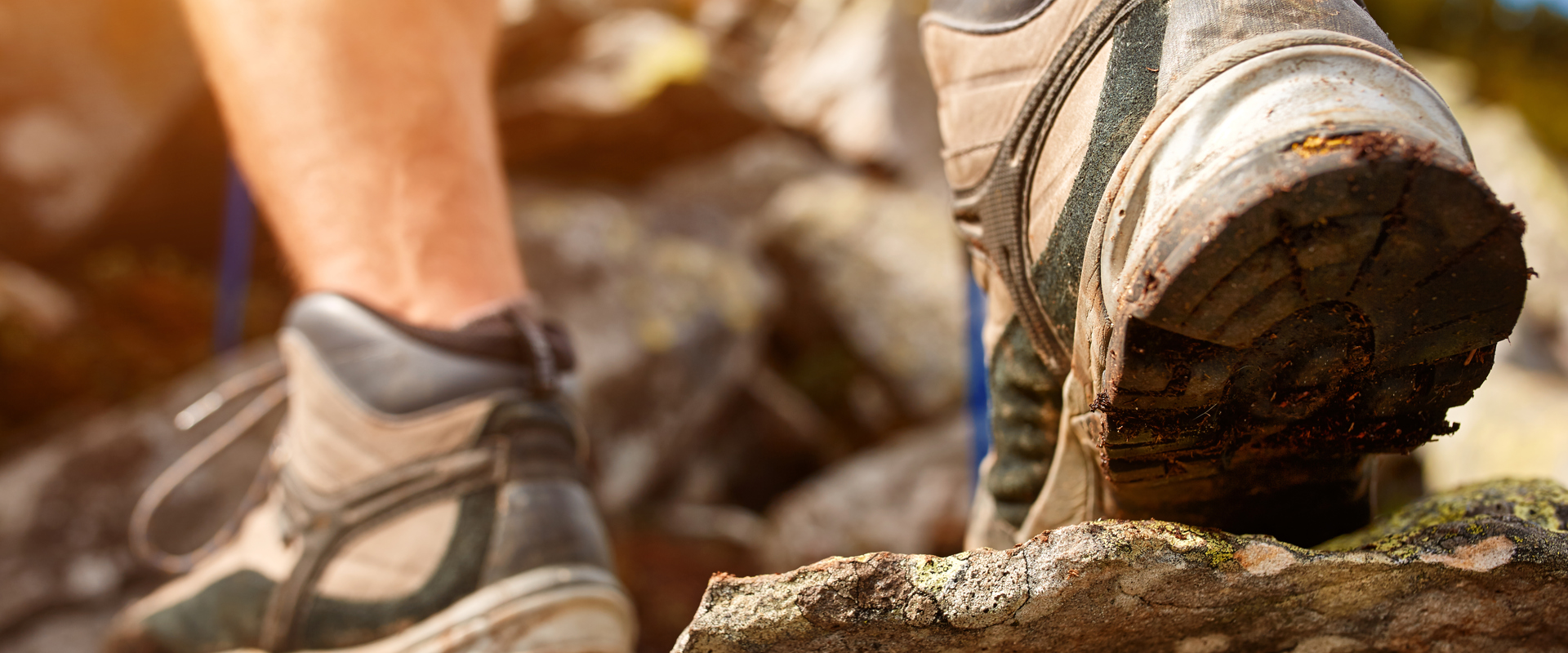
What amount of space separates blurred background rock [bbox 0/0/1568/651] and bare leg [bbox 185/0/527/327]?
0.77 metres

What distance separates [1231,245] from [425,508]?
1381mm

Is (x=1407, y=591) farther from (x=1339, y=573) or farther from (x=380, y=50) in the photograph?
(x=380, y=50)

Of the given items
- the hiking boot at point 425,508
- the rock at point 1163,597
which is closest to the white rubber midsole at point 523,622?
the hiking boot at point 425,508

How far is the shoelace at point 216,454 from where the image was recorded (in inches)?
76.4

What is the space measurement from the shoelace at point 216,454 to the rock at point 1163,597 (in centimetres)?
140

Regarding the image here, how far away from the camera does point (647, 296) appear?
5.46 m

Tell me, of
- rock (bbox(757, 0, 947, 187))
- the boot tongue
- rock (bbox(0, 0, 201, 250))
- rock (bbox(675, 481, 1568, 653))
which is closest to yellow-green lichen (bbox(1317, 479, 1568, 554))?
rock (bbox(675, 481, 1568, 653))

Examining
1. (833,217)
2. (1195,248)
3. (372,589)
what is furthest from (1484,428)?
(372,589)

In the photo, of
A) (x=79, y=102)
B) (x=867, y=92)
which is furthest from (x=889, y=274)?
(x=79, y=102)

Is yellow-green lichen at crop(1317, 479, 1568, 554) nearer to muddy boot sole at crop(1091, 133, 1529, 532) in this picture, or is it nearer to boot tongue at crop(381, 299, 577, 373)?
muddy boot sole at crop(1091, 133, 1529, 532)

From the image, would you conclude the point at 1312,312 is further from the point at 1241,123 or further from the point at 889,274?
the point at 889,274

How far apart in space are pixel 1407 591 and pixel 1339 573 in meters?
0.09

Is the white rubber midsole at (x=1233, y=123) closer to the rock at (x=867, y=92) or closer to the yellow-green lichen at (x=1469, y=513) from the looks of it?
the yellow-green lichen at (x=1469, y=513)

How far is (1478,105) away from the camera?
9.36 meters
